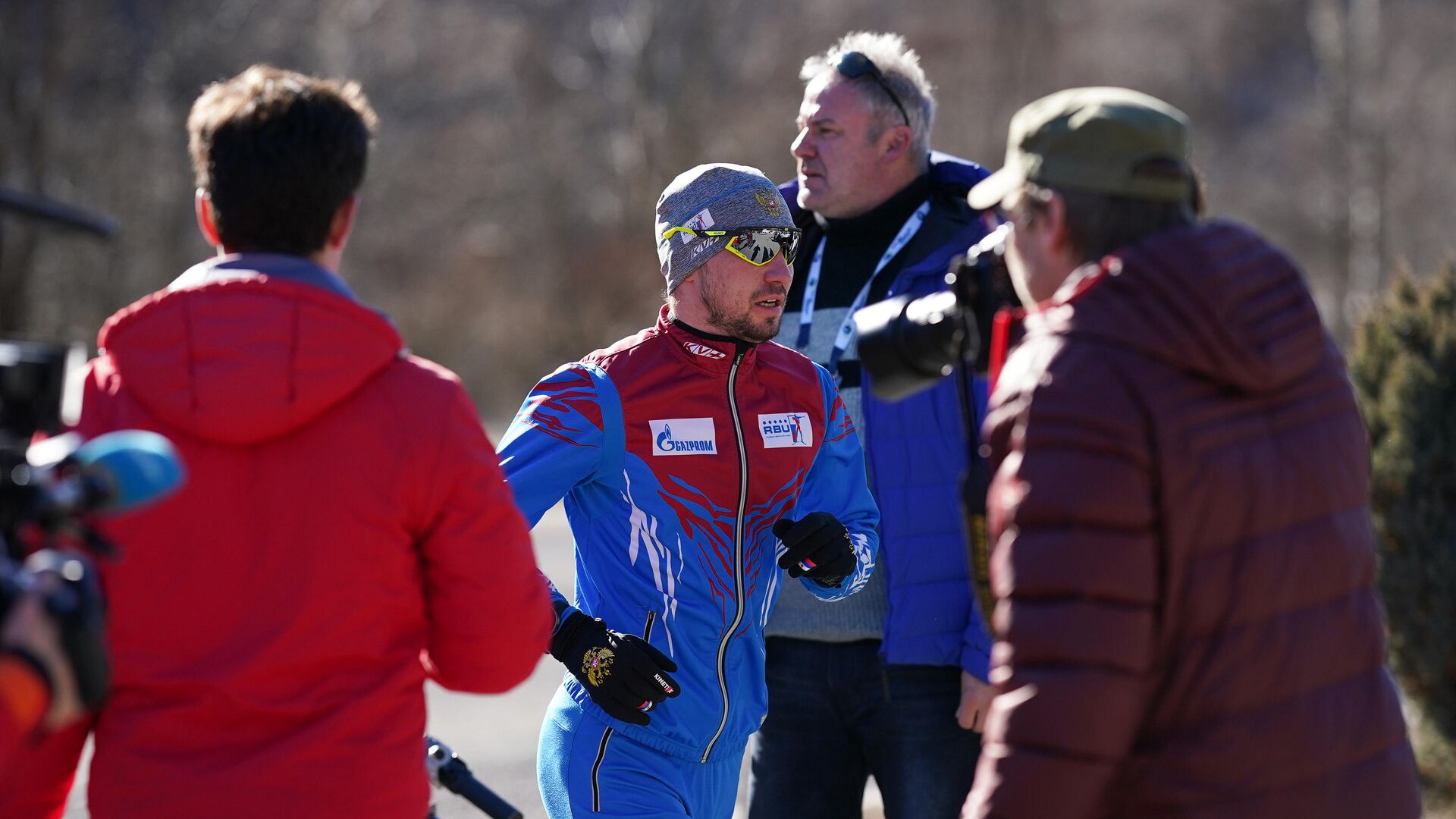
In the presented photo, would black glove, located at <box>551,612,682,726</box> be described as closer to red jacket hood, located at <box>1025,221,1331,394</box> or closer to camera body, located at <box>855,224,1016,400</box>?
camera body, located at <box>855,224,1016,400</box>

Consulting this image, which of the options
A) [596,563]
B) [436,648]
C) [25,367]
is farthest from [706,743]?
[25,367]

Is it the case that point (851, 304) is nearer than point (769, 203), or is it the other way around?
point (769, 203)

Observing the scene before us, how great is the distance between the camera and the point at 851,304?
3.89 metres

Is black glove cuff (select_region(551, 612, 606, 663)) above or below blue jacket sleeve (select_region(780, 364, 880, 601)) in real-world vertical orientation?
below

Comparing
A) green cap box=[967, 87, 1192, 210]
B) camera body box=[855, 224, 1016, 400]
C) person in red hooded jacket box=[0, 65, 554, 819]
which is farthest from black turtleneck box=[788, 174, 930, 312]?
Answer: person in red hooded jacket box=[0, 65, 554, 819]

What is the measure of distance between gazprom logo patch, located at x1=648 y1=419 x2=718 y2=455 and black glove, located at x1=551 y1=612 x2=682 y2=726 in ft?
1.35

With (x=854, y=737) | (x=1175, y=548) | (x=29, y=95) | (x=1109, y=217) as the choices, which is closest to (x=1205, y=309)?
(x=1109, y=217)

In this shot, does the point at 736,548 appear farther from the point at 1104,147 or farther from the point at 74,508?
the point at 74,508

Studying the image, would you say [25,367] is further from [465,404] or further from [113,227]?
[465,404]

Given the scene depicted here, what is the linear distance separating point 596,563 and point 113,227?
147 cm

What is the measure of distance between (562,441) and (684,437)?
11.4 inches

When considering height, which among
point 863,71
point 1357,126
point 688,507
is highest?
point 1357,126

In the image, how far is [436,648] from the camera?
2311 millimetres

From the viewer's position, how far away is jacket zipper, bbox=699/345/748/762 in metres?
3.23
